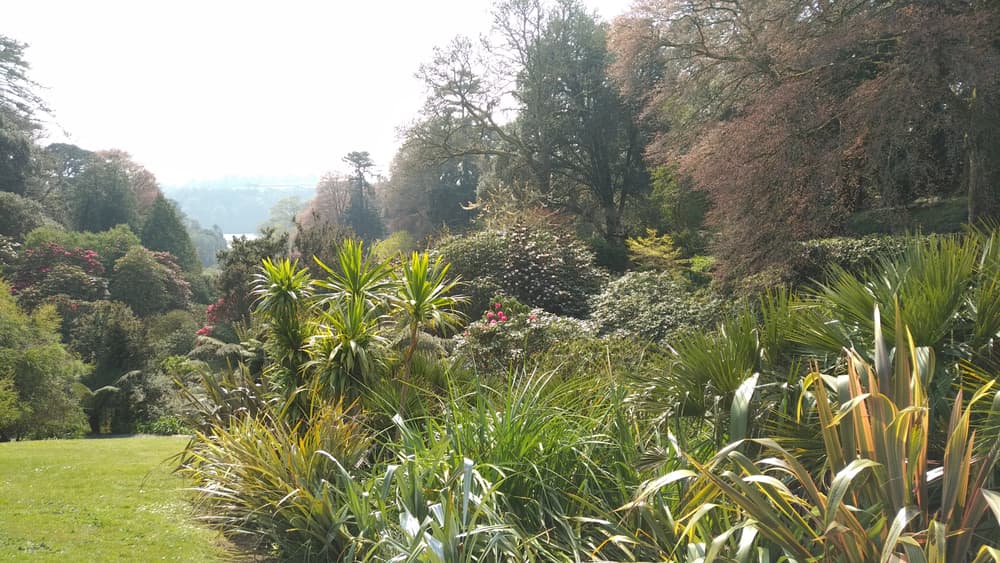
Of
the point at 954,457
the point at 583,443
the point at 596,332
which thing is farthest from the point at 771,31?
the point at 954,457

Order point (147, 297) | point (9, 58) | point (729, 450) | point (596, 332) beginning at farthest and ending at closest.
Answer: point (9, 58) < point (147, 297) < point (596, 332) < point (729, 450)

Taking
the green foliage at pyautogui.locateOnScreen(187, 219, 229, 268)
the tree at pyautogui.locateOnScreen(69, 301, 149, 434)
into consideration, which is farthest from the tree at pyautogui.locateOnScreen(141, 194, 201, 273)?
the green foliage at pyautogui.locateOnScreen(187, 219, 229, 268)

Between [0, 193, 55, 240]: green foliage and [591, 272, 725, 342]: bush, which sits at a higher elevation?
[0, 193, 55, 240]: green foliage

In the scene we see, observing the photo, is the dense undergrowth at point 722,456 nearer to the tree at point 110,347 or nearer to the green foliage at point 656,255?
the green foliage at point 656,255

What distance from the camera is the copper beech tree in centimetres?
906

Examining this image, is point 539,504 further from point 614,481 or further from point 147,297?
point 147,297

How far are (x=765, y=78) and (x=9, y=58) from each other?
4335 centimetres

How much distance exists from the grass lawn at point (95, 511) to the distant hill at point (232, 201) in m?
151

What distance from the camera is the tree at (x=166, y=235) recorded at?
42344 millimetres

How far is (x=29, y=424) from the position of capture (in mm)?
13430

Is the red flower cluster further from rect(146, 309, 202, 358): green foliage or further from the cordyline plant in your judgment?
the cordyline plant

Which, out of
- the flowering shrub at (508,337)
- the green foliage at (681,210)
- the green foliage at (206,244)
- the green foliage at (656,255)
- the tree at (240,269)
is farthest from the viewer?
the green foliage at (206,244)

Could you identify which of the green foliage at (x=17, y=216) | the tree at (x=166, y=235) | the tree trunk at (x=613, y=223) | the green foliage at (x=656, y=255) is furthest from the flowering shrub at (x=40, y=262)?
the green foliage at (x=656, y=255)

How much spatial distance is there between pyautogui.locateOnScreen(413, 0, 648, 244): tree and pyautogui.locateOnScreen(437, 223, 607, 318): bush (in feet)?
31.5
